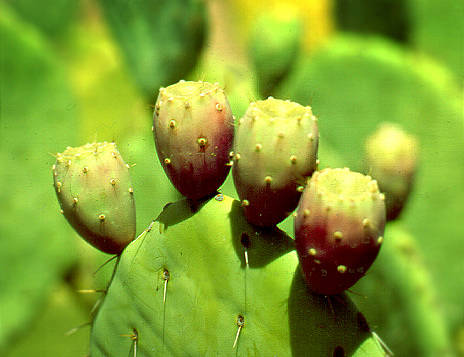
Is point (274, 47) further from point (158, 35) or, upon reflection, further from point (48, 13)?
point (48, 13)

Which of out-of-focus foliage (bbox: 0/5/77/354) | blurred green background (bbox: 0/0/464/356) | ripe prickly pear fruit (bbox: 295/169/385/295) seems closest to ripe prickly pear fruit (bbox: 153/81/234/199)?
ripe prickly pear fruit (bbox: 295/169/385/295)

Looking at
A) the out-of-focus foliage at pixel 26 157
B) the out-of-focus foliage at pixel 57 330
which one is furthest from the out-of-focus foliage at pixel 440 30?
the out-of-focus foliage at pixel 57 330

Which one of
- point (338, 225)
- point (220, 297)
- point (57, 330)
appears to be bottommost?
point (57, 330)

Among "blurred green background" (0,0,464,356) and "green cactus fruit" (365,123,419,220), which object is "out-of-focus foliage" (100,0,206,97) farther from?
"green cactus fruit" (365,123,419,220)

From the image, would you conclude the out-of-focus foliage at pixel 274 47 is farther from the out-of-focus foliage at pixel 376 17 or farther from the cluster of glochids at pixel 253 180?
the cluster of glochids at pixel 253 180

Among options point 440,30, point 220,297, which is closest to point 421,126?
point 440,30

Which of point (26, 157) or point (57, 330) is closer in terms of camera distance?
point (26, 157)
